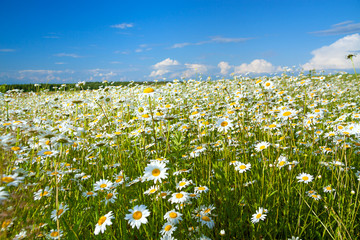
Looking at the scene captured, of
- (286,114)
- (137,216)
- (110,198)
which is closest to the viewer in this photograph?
(137,216)

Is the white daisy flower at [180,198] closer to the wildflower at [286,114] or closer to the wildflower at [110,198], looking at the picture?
the wildflower at [110,198]

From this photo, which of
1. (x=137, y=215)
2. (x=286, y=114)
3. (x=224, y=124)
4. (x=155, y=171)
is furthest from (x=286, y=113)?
(x=137, y=215)

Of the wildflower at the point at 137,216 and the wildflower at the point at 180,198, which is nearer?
the wildflower at the point at 137,216

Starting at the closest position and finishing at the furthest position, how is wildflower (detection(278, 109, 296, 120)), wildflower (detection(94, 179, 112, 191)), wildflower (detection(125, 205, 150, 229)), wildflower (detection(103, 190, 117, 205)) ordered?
1. wildflower (detection(125, 205, 150, 229))
2. wildflower (detection(103, 190, 117, 205))
3. wildflower (detection(94, 179, 112, 191))
4. wildflower (detection(278, 109, 296, 120))

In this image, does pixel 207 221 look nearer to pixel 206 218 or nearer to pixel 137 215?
pixel 206 218

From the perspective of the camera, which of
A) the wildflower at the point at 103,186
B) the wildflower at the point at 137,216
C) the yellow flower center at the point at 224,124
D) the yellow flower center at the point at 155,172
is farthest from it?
the yellow flower center at the point at 224,124

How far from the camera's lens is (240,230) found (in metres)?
2.00

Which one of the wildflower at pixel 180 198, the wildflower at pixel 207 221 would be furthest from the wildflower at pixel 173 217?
the wildflower at pixel 207 221

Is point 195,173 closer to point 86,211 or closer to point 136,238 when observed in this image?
point 136,238

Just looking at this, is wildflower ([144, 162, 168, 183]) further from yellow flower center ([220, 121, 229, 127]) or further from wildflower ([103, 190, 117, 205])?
yellow flower center ([220, 121, 229, 127])

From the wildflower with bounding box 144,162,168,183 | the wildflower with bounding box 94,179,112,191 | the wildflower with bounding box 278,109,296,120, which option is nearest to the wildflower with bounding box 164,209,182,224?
the wildflower with bounding box 144,162,168,183

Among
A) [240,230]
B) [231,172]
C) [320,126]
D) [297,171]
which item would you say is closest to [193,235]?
[240,230]

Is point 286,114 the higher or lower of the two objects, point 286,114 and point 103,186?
the higher

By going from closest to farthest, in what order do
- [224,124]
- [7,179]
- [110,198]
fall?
[7,179] < [110,198] < [224,124]
